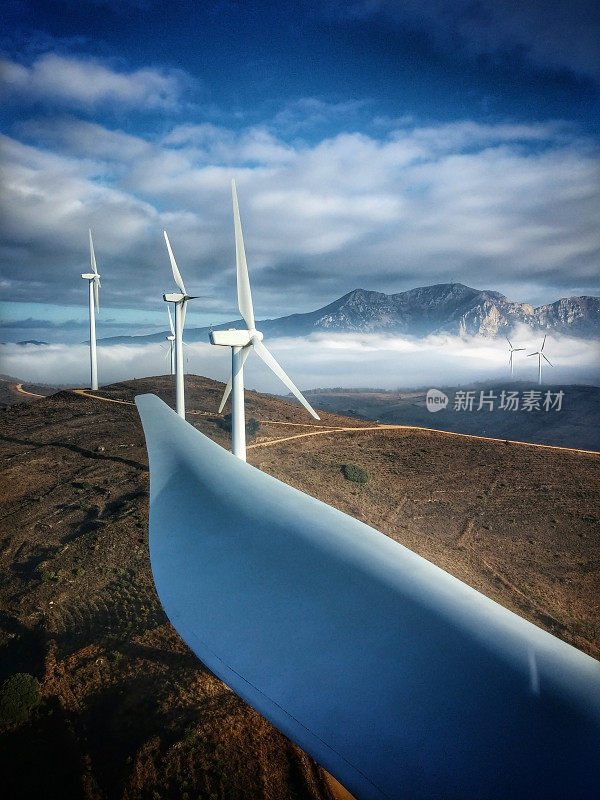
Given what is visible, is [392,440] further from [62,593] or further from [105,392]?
[105,392]

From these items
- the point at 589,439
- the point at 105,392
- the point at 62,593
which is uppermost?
the point at 105,392

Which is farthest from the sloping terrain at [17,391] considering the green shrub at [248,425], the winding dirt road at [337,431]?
the green shrub at [248,425]

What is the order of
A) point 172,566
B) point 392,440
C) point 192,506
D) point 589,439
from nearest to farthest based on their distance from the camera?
point 172,566 < point 192,506 < point 392,440 < point 589,439

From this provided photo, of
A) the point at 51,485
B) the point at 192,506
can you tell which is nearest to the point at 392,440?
the point at 51,485

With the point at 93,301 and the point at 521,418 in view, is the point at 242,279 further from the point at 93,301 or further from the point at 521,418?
the point at 521,418

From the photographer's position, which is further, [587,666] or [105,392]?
[105,392]

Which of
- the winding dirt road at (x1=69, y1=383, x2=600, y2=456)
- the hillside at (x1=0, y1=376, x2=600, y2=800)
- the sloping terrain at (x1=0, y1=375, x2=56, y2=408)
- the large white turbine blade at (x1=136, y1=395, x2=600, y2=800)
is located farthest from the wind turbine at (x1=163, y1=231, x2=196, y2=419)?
the sloping terrain at (x1=0, y1=375, x2=56, y2=408)
